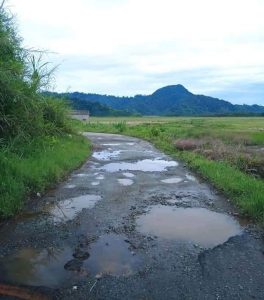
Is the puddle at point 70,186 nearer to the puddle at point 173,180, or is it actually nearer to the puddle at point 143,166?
the puddle at point 173,180

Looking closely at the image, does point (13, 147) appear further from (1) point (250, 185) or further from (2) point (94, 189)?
(1) point (250, 185)

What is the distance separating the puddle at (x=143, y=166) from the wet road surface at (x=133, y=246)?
3407 millimetres

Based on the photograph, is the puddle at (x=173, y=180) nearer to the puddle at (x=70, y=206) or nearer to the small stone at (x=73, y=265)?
the puddle at (x=70, y=206)

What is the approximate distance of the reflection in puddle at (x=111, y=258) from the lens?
540 cm

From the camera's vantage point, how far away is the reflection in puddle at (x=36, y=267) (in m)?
5.09

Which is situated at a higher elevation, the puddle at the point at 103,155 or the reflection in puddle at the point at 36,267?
the reflection in puddle at the point at 36,267

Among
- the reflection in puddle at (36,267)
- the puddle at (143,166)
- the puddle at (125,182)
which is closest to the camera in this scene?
the reflection in puddle at (36,267)

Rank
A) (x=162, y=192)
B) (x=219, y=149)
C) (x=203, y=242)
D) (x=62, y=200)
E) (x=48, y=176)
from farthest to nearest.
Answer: (x=219, y=149), (x=48, y=176), (x=162, y=192), (x=62, y=200), (x=203, y=242)

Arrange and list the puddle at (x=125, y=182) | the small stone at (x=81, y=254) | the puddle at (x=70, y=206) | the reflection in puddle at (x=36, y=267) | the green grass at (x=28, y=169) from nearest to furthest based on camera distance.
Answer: the reflection in puddle at (x=36, y=267)
the small stone at (x=81, y=254)
the puddle at (x=70, y=206)
the green grass at (x=28, y=169)
the puddle at (x=125, y=182)

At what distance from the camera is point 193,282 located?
507 cm

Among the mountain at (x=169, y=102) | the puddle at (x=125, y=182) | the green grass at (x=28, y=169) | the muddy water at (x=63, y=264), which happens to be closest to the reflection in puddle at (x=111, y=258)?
the muddy water at (x=63, y=264)

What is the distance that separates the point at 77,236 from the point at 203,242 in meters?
2.09

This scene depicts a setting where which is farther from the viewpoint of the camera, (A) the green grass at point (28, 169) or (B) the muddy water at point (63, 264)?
(A) the green grass at point (28, 169)

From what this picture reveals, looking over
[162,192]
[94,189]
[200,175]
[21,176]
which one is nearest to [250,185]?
[162,192]
